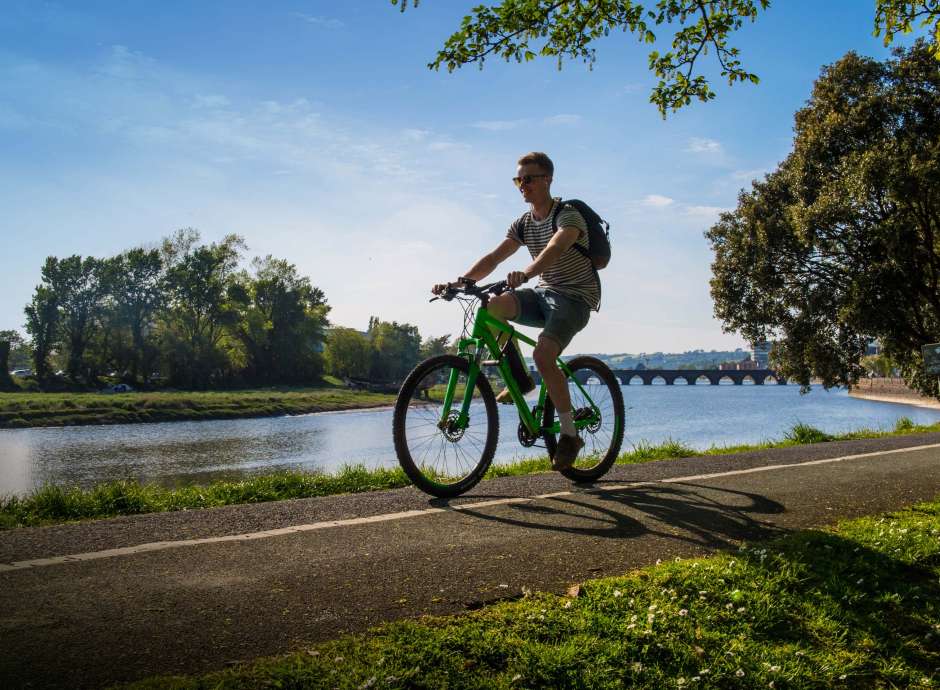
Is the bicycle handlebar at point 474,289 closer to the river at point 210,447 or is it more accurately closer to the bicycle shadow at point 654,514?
the bicycle shadow at point 654,514

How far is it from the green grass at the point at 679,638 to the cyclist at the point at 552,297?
198 cm

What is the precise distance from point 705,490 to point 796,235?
21968 mm

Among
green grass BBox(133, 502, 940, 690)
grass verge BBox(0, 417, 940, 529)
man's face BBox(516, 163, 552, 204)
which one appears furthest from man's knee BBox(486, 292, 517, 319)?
green grass BBox(133, 502, 940, 690)

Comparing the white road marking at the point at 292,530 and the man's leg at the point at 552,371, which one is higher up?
the man's leg at the point at 552,371

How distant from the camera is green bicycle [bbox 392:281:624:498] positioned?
542cm

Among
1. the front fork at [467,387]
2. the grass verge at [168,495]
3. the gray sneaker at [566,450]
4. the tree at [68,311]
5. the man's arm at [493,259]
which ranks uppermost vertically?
the tree at [68,311]

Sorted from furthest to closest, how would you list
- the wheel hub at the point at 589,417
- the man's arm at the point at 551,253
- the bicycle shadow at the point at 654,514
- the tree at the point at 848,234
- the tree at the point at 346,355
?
1. the tree at the point at 346,355
2. the tree at the point at 848,234
3. the wheel hub at the point at 589,417
4. the man's arm at the point at 551,253
5. the bicycle shadow at the point at 654,514

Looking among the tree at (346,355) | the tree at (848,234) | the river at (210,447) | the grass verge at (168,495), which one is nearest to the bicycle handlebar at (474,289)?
the grass verge at (168,495)

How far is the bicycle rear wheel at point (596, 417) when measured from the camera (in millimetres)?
6219

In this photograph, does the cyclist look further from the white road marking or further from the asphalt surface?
the asphalt surface

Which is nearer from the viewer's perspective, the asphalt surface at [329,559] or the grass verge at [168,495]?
the asphalt surface at [329,559]

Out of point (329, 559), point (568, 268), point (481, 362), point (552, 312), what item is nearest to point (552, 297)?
point (552, 312)

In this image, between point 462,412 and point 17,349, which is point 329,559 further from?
point 17,349

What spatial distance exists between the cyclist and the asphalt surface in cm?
71
